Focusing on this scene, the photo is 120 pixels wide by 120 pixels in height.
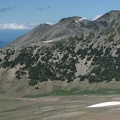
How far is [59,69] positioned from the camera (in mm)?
134250

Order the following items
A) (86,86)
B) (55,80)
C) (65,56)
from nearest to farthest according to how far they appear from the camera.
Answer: (86,86)
(55,80)
(65,56)

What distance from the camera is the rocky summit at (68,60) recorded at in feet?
414

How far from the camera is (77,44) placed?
148 metres

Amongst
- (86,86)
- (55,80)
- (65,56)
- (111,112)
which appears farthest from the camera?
(65,56)

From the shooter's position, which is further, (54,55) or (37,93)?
(54,55)

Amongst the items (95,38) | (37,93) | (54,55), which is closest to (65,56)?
(54,55)

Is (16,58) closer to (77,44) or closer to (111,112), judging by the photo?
(77,44)

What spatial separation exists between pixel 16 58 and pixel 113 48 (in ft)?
125

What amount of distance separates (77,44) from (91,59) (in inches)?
611

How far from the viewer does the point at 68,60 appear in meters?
138

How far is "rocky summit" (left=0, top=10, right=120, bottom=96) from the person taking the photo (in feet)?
414

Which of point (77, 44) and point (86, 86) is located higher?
point (77, 44)

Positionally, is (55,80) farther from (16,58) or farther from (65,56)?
(16,58)

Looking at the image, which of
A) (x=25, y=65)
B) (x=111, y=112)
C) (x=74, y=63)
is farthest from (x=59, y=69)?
(x=111, y=112)
